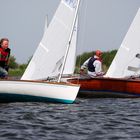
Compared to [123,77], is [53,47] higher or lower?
higher

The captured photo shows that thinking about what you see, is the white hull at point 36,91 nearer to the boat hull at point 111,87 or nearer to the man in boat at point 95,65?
the boat hull at point 111,87

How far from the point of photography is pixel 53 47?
19.2 metres

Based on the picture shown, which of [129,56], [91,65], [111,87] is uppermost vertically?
[129,56]

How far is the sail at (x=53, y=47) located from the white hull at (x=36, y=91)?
151 cm

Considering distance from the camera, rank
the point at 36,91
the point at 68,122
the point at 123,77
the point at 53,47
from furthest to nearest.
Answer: the point at 123,77
the point at 53,47
the point at 36,91
the point at 68,122

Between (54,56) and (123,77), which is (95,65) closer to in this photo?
(123,77)

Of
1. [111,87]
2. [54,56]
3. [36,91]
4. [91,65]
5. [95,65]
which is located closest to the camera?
[36,91]

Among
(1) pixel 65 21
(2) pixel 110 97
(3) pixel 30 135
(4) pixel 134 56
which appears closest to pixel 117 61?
(4) pixel 134 56

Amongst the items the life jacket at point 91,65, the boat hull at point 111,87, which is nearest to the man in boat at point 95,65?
the life jacket at point 91,65

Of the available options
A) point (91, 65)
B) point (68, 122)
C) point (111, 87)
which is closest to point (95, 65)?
point (91, 65)

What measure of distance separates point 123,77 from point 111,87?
2.00m

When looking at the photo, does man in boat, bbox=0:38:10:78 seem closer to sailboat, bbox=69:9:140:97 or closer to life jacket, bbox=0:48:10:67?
life jacket, bbox=0:48:10:67

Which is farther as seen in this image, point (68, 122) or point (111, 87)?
point (111, 87)

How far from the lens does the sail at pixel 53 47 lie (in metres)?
19.0
